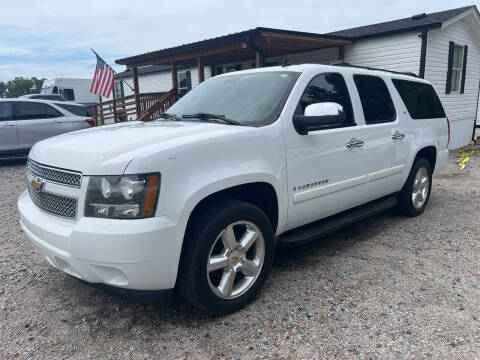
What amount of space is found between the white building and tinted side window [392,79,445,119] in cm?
442

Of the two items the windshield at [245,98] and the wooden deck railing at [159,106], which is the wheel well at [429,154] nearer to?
the windshield at [245,98]

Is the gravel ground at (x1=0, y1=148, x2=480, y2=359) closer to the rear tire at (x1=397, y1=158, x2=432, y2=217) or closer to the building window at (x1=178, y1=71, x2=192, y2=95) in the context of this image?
the rear tire at (x1=397, y1=158, x2=432, y2=217)

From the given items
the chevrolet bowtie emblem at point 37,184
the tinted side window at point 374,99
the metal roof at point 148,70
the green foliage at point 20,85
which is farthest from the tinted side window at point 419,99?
the green foliage at point 20,85

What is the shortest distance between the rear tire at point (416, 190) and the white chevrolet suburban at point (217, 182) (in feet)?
2.47

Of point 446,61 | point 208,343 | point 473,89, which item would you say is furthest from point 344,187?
point 473,89

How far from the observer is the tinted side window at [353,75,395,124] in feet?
12.7

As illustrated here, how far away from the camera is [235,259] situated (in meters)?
2.75

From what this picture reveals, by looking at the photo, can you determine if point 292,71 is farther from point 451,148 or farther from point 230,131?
point 451,148

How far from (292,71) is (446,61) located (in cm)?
1031

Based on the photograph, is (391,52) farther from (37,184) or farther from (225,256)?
(37,184)

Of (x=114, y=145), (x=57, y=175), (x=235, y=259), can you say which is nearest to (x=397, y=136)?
(x=235, y=259)

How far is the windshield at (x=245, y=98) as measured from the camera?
309 cm

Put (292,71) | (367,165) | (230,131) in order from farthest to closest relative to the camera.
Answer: (367,165), (292,71), (230,131)

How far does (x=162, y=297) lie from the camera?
2.42 metres
